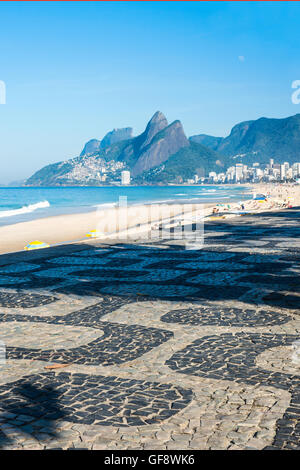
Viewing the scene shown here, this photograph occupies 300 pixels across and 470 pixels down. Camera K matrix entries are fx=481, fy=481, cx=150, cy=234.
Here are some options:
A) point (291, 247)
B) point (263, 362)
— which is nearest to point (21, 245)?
point (291, 247)

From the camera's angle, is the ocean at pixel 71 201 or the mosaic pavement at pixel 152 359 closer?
the mosaic pavement at pixel 152 359

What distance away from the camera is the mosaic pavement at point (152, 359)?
4.20m

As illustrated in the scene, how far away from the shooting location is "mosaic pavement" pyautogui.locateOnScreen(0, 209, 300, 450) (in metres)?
4.20

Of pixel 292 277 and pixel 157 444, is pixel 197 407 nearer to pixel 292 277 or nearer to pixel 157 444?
pixel 157 444

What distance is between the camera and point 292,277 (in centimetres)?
1098

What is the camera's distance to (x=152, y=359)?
6.03 meters

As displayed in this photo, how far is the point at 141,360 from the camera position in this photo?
5992mm

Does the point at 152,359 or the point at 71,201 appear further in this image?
the point at 71,201

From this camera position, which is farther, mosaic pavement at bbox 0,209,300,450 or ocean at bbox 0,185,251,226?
ocean at bbox 0,185,251,226

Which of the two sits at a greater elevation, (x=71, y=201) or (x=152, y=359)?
(x=71, y=201)

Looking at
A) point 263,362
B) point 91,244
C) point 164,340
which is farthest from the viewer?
point 91,244

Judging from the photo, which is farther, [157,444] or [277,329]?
[277,329]

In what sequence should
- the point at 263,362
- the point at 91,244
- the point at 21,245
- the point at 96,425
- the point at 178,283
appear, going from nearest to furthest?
1. the point at 96,425
2. the point at 263,362
3. the point at 178,283
4. the point at 91,244
5. the point at 21,245
